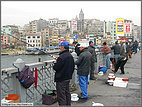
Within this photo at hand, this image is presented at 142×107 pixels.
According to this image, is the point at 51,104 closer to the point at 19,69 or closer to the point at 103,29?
the point at 19,69

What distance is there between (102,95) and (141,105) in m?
1.35

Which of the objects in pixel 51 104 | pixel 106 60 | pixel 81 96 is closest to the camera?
pixel 51 104

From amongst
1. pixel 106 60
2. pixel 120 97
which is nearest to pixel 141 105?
pixel 120 97

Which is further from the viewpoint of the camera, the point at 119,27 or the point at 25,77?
the point at 119,27

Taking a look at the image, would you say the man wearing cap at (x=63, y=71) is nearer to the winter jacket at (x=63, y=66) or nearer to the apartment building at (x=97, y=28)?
the winter jacket at (x=63, y=66)

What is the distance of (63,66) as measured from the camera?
4535 millimetres

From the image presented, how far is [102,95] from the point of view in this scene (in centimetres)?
647

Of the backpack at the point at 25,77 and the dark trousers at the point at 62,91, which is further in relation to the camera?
the dark trousers at the point at 62,91

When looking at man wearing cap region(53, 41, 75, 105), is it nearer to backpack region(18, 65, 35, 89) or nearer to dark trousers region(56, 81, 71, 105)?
dark trousers region(56, 81, 71, 105)

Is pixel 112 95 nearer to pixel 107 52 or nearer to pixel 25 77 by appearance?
pixel 25 77

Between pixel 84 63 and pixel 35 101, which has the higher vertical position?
pixel 84 63

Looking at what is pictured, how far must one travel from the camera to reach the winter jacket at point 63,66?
449 centimetres

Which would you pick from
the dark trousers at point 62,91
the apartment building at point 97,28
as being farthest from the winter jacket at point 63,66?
the apartment building at point 97,28

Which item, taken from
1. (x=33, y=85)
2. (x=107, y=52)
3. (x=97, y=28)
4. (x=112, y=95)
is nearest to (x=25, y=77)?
(x=33, y=85)
